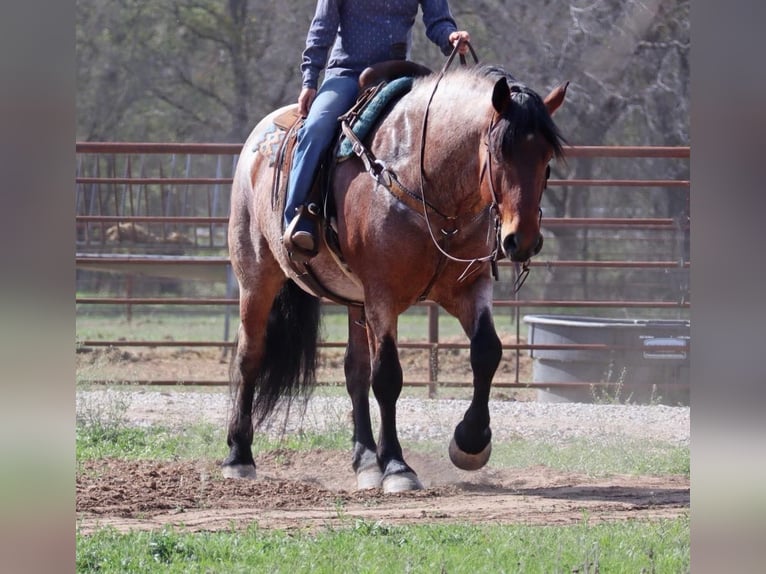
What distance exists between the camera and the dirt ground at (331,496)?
5031 millimetres

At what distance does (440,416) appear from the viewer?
9055 mm

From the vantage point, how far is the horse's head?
4926 millimetres

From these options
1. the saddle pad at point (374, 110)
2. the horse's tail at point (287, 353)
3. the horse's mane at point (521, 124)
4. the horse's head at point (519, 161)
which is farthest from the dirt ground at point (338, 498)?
the saddle pad at point (374, 110)

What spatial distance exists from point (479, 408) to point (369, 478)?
0.90m

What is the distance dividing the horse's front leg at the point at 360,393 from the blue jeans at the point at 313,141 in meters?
0.95

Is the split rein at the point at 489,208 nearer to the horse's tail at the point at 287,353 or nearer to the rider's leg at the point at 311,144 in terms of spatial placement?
the rider's leg at the point at 311,144

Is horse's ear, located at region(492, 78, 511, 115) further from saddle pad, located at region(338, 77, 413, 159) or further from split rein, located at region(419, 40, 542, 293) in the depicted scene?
saddle pad, located at region(338, 77, 413, 159)

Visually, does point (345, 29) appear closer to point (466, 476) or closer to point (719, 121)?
point (466, 476)

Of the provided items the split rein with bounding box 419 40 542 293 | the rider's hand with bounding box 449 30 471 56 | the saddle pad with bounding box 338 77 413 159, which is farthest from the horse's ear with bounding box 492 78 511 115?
the saddle pad with bounding box 338 77 413 159

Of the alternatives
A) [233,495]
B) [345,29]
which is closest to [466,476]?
[233,495]

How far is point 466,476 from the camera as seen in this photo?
6676mm

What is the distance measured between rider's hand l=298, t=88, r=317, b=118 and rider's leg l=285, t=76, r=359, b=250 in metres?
0.20

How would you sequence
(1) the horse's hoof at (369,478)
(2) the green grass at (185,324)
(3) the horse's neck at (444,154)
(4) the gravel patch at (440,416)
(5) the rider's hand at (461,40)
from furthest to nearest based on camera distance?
(2) the green grass at (185,324) < (4) the gravel patch at (440,416) < (1) the horse's hoof at (369,478) < (5) the rider's hand at (461,40) < (3) the horse's neck at (444,154)

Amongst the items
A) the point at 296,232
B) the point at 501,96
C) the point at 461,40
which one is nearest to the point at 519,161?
the point at 501,96
